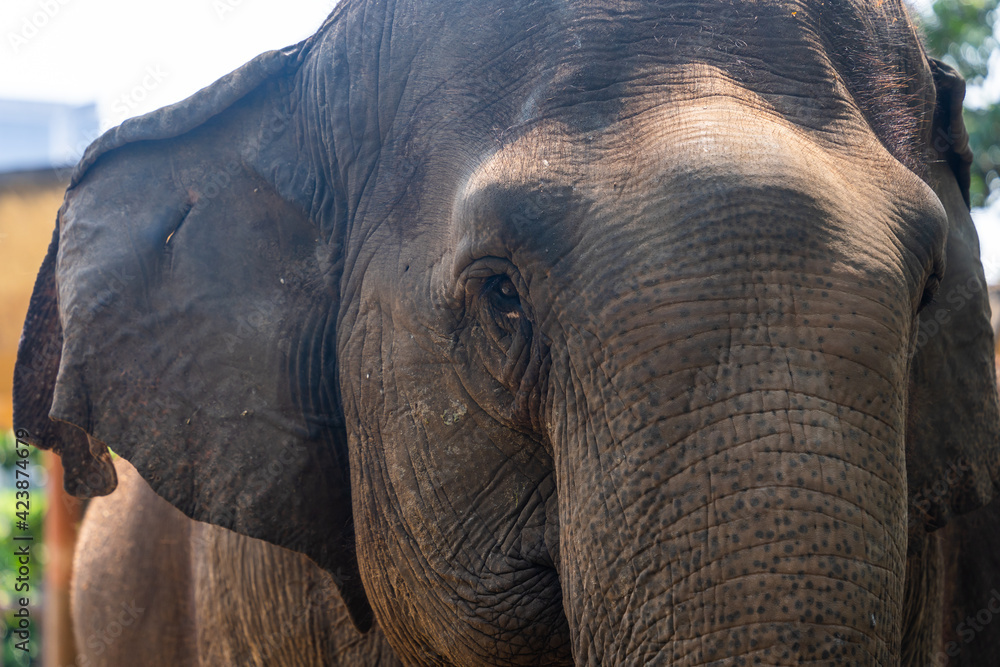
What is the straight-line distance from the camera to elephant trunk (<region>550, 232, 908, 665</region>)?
1.38 m

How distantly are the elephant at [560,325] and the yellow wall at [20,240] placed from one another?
6.63m

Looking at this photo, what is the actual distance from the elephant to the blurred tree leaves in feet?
21.3

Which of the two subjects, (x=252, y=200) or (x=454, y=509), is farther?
(x=252, y=200)

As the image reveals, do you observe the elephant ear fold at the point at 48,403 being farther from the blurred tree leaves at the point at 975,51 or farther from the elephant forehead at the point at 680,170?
the blurred tree leaves at the point at 975,51

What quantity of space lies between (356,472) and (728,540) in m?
0.95

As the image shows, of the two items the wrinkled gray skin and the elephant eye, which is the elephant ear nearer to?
the wrinkled gray skin

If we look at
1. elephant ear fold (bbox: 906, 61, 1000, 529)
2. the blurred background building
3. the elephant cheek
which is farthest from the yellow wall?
the elephant cheek

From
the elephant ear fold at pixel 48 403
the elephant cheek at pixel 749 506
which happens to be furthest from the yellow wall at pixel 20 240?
the elephant cheek at pixel 749 506

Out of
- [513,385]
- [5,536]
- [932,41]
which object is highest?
[513,385]

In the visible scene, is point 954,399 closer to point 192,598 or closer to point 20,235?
point 192,598

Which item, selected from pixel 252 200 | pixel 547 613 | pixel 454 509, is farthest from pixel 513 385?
pixel 252 200

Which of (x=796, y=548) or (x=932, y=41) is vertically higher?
(x=796, y=548)

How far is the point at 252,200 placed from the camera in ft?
7.32

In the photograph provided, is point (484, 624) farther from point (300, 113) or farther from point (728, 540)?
point (300, 113)
